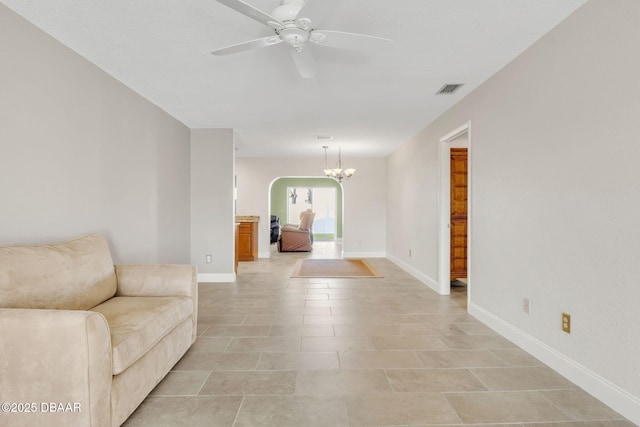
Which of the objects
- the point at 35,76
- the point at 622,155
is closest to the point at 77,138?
the point at 35,76

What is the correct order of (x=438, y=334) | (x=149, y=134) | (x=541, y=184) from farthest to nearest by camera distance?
1. (x=149, y=134)
2. (x=438, y=334)
3. (x=541, y=184)

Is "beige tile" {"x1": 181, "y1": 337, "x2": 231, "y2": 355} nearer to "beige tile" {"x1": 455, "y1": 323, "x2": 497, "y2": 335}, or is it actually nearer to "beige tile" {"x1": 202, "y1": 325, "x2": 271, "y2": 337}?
"beige tile" {"x1": 202, "y1": 325, "x2": 271, "y2": 337}

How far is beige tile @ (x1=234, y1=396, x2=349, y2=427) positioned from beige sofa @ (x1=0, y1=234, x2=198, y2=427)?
61 cm

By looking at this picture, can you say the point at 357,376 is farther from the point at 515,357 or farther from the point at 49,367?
the point at 49,367

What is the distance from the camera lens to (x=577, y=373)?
205 cm

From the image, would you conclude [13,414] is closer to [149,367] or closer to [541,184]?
[149,367]

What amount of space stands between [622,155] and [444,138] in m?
2.50

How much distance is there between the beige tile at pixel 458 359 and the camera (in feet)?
7.63

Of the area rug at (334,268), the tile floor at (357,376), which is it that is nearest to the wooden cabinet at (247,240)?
the area rug at (334,268)

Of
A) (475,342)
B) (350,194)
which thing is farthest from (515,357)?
(350,194)

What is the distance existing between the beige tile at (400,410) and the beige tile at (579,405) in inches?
25.5

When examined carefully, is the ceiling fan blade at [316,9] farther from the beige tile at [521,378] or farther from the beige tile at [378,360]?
the beige tile at [521,378]

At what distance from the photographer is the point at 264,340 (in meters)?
2.75

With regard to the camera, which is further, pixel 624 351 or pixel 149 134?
pixel 149 134
